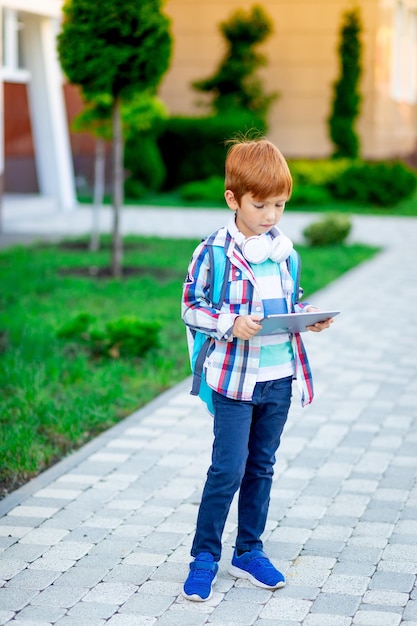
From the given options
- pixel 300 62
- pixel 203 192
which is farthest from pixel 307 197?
pixel 300 62

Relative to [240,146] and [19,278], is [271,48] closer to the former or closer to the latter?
[19,278]

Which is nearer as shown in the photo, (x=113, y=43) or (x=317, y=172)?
(x=113, y=43)

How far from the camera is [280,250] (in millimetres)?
3490

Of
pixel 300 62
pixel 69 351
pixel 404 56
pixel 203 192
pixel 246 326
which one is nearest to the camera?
pixel 246 326

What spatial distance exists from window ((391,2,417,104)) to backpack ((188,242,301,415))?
80.7ft

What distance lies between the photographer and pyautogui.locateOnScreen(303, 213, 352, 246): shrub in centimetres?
1377

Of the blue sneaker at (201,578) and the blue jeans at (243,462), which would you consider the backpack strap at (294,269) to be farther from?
the blue sneaker at (201,578)

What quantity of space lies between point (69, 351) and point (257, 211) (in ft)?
13.7

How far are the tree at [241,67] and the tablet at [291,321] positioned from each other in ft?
68.4

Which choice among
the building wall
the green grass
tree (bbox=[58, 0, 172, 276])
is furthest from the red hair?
the building wall

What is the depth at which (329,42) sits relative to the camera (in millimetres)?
25203

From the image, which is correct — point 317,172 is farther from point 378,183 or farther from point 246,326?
point 246,326

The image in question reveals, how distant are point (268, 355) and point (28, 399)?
109 inches

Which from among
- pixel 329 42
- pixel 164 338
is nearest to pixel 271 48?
pixel 329 42
